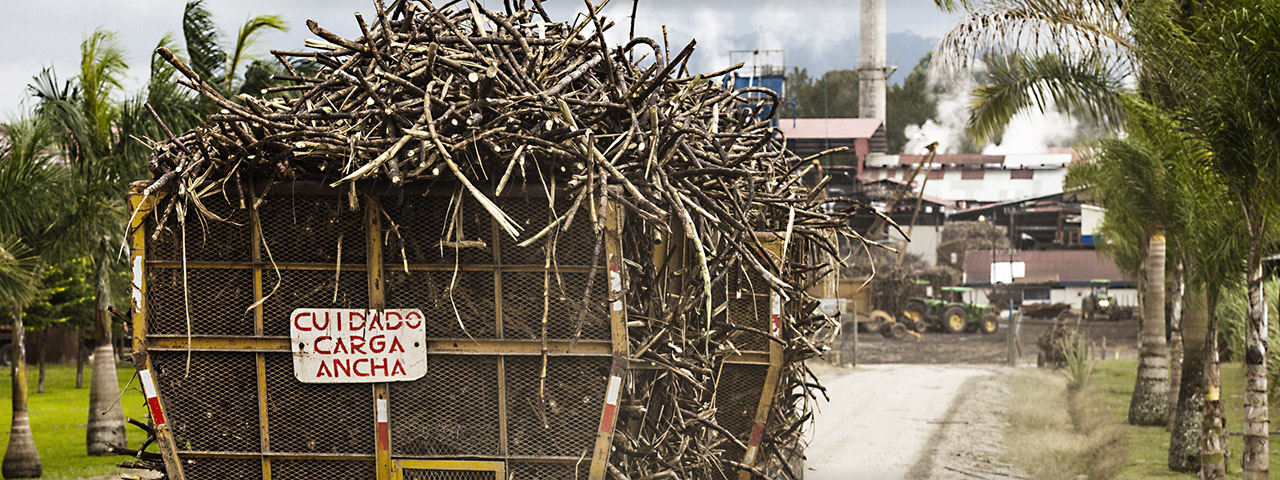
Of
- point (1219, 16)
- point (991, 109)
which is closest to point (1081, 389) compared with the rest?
point (991, 109)

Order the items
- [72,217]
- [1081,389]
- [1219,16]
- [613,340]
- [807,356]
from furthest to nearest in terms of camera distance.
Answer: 1. [1081,389]
2. [72,217]
3. [1219,16]
4. [807,356]
5. [613,340]

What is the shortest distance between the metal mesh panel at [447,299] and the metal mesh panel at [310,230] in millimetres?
233

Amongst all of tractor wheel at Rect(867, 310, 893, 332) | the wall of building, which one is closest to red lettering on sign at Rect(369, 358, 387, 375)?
tractor wheel at Rect(867, 310, 893, 332)

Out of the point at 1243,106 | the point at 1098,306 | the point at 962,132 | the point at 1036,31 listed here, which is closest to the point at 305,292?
the point at 1243,106

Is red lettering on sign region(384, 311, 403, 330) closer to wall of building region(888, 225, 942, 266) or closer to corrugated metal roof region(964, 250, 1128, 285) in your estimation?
corrugated metal roof region(964, 250, 1128, 285)

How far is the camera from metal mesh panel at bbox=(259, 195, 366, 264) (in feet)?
17.8

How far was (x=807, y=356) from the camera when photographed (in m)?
7.40

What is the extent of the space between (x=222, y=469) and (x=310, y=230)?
1.30 metres

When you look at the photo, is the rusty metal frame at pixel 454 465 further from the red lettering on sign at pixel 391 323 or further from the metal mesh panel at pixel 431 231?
the metal mesh panel at pixel 431 231

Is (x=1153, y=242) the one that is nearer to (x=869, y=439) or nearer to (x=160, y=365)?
(x=869, y=439)

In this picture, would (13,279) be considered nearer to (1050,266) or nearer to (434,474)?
(434,474)

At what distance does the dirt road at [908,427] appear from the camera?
1341 centimetres

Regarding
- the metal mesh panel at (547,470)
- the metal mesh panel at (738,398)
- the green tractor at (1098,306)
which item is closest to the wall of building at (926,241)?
the green tractor at (1098,306)

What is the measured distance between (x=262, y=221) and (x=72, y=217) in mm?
10461
